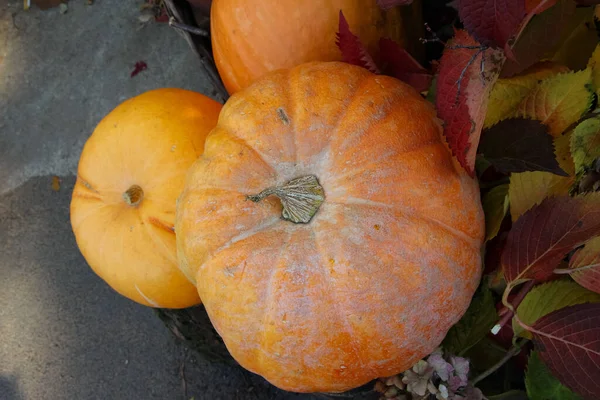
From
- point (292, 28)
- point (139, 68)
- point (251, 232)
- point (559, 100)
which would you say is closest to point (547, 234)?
point (559, 100)

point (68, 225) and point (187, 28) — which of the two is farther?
point (68, 225)

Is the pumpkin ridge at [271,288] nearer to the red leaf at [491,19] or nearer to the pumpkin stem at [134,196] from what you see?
the red leaf at [491,19]

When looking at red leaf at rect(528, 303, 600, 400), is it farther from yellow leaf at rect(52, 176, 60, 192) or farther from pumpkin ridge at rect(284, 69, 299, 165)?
yellow leaf at rect(52, 176, 60, 192)

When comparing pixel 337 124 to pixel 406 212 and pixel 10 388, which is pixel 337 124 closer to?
pixel 406 212

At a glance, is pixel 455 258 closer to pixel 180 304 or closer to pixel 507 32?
pixel 507 32

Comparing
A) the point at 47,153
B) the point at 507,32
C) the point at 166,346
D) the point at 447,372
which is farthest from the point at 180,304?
the point at 47,153
